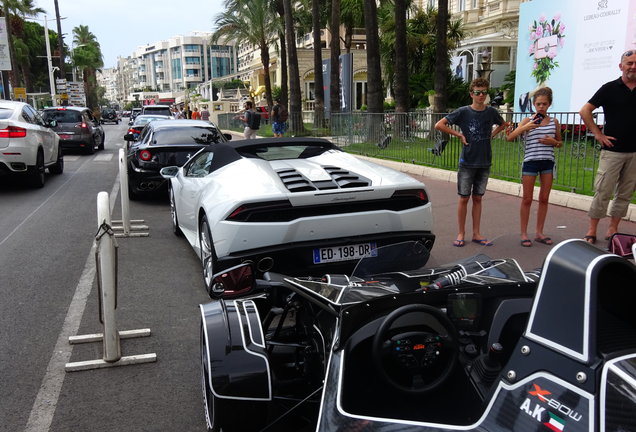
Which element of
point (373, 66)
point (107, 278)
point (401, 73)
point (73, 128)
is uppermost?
point (373, 66)

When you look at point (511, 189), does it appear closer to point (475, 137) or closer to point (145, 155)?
point (475, 137)

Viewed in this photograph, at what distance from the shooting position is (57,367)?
12.1 feet

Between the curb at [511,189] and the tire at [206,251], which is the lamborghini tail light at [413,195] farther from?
the curb at [511,189]

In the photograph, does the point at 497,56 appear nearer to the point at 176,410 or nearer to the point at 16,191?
the point at 16,191

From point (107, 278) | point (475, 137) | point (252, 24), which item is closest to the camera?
point (107, 278)

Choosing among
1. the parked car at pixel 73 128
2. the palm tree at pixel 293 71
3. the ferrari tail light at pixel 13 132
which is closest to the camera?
the ferrari tail light at pixel 13 132

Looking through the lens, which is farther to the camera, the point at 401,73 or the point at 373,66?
the point at 373,66

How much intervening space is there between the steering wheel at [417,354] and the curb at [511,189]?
6.62 m

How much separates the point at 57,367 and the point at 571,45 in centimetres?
1689

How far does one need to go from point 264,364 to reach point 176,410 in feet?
3.08

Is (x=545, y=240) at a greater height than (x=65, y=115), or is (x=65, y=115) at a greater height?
(x=65, y=115)

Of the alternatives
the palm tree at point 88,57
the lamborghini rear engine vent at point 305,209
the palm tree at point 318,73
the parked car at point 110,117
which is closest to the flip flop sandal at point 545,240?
the lamborghini rear engine vent at point 305,209

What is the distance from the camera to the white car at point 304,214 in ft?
14.2

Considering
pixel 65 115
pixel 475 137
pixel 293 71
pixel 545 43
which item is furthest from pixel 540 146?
pixel 293 71
